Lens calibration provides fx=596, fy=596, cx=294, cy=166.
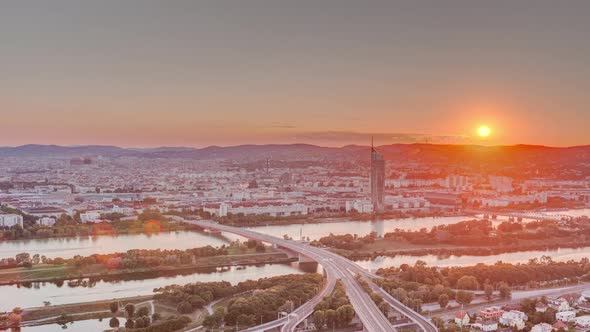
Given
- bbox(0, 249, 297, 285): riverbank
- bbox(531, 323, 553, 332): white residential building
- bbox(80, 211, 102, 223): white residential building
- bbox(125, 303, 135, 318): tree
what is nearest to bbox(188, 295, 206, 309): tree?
bbox(125, 303, 135, 318): tree

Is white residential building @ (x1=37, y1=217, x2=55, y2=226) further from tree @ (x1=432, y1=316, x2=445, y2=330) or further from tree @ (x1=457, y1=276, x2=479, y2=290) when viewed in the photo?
tree @ (x1=432, y1=316, x2=445, y2=330)

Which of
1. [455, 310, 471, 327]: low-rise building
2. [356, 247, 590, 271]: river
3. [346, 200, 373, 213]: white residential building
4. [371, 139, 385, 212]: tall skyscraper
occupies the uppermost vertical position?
[371, 139, 385, 212]: tall skyscraper

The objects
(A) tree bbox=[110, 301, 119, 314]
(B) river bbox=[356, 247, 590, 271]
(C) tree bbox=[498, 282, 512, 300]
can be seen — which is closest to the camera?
(A) tree bbox=[110, 301, 119, 314]

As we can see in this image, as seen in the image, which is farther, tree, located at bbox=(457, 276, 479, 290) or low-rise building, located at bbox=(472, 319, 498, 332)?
tree, located at bbox=(457, 276, 479, 290)

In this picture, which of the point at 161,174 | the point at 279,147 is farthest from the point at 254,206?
the point at 279,147

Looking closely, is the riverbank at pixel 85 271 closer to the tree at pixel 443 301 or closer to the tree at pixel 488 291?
the tree at pixel 443 301
